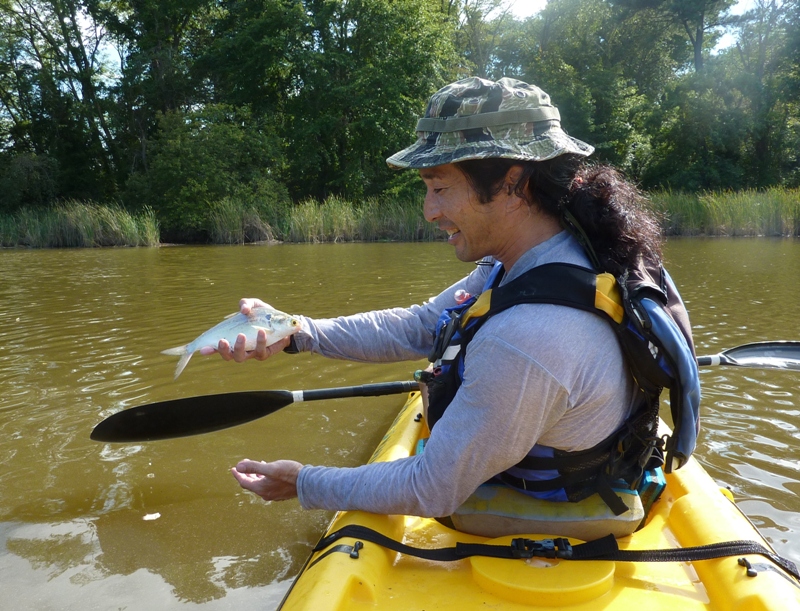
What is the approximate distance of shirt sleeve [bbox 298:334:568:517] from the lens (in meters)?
1.61

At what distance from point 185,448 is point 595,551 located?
2535 millimetres

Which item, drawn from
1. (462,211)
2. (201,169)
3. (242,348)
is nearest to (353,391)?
(242,348)

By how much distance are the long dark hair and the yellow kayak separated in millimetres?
828

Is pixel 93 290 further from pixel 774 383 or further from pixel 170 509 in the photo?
pixel 774 383

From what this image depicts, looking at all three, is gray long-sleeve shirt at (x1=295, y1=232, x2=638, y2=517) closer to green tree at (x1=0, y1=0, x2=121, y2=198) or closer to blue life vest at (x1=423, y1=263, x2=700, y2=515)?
blue life vest at (x1=423, y1=263, x2=700, y2=515)

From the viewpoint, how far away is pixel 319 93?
27.9m

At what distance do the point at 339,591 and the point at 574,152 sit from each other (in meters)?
1.30

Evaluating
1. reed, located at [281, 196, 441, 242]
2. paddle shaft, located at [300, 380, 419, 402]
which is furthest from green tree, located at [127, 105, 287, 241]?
paddle shaft, located at [300, 380, 419, 402]

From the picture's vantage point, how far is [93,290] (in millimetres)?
9461

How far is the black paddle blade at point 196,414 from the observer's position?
122 inches

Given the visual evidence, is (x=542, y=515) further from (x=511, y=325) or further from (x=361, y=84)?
(x=361, y=84)

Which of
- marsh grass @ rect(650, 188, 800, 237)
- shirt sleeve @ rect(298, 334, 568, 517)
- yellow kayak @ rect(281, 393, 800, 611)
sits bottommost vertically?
marsh grass @ rect(650, 188, 800, 237)

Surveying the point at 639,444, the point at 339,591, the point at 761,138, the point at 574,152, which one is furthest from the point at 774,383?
the point at 761,138

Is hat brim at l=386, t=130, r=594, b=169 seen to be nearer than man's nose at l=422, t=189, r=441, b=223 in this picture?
Yes
